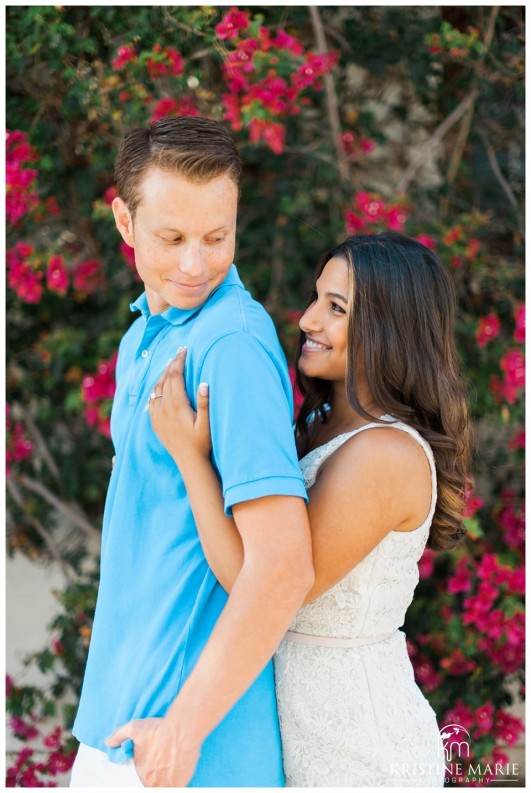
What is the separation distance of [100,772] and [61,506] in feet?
7.24

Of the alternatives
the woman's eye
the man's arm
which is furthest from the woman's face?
the man's arm

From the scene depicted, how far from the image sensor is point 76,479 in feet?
11.9

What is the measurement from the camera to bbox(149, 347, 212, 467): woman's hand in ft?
4.55

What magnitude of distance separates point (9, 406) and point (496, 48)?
2.38 meters

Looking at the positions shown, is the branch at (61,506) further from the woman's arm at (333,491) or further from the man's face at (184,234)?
the man's face at (184,234)

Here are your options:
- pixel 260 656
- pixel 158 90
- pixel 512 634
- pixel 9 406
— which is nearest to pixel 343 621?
pixel 260 656

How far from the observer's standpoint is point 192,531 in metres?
1.45

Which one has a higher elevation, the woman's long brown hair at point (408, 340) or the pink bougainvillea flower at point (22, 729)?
the woman's long brown hair at point (408, 340)

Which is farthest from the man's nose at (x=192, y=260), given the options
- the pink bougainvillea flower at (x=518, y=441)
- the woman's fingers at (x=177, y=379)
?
the pink bougainvillea flower at (x=518, y=441)

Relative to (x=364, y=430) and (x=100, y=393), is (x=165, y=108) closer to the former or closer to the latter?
(x=100, y=393)

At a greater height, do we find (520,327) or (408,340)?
(408,340)

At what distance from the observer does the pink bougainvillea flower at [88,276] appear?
3.45 m

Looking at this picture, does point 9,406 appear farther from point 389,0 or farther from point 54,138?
point 389,0

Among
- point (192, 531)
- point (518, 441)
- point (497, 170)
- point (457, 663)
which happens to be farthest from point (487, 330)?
point (192, 531)
